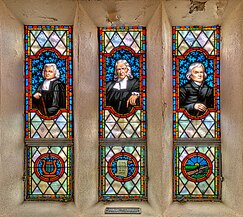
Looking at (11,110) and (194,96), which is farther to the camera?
(194,96)

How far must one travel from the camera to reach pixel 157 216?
135 inches

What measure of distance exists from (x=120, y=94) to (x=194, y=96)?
1031 mm

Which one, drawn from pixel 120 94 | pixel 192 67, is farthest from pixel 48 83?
pixel 192 67

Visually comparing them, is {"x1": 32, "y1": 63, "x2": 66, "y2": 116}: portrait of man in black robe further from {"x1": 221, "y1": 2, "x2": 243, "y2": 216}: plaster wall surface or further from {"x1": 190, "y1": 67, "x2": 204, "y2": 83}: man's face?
{"x1": 221, "y1": 2, "x2": 243, "y2": 216}: plaster wall surface

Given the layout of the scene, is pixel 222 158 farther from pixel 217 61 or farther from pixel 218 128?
pixel 217 61

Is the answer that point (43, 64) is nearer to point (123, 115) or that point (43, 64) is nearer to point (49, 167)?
point (123, 115)

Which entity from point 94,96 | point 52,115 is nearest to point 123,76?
point 94,96

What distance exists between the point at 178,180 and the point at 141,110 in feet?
3.63

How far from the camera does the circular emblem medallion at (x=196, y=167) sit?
390cm

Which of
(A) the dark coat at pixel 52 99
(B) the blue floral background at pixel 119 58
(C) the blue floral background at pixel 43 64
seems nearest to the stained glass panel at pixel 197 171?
(B) the blue floral background at pixel 119 58

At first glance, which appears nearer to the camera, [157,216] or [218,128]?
[157,216]

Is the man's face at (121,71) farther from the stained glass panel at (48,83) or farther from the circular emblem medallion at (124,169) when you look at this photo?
the circular emblem medallion at (124,169)

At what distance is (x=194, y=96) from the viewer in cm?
389

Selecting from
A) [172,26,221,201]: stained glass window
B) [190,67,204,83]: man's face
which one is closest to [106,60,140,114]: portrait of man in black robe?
[172,26,221,201]: stained glass window
